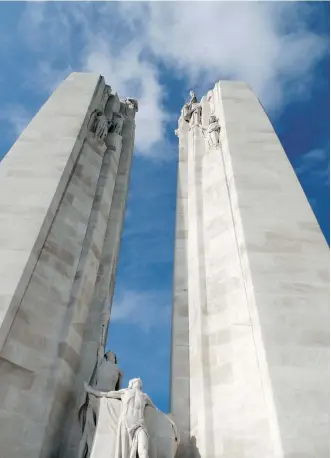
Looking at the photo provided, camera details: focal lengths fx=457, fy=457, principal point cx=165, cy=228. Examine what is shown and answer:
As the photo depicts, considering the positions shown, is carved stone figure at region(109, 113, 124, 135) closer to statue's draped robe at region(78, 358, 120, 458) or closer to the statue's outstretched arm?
statue's draped robe at region(78, 358, 120, 458)

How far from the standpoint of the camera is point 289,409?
6.50 m

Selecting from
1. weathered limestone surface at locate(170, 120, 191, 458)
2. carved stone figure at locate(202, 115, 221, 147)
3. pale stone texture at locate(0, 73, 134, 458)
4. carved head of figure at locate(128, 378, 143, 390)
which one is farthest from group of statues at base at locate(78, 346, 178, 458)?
carved stone figure at locate(202, 115, 221, 147)

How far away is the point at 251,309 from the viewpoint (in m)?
8.02

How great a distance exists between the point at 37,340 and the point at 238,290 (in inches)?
155

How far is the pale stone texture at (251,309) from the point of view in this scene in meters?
6.80

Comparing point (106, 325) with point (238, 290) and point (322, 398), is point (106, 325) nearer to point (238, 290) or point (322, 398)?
point (238, 290)

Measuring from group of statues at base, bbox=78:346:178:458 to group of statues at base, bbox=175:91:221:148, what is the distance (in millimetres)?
7956

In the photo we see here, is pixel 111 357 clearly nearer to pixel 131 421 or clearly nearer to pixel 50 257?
pixel 131 421

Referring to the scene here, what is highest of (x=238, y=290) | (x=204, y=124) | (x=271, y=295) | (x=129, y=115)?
(x=129, y=115)

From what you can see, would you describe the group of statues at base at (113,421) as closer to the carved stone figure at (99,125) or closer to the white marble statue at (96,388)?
the white marble statue at (96,388)

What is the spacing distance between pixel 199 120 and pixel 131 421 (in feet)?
37.0

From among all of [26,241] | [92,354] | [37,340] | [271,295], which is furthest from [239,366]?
[26,241]

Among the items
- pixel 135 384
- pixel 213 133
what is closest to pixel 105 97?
pixel 213 133

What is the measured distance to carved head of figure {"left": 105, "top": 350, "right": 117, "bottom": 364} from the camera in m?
8.45
